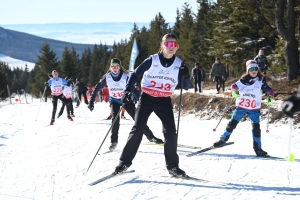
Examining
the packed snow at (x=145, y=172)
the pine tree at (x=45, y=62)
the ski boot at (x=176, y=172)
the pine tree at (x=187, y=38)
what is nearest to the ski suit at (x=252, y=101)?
the packed snow at (x=145, y=172)

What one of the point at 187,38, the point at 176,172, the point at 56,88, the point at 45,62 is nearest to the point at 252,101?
the point at 176,172

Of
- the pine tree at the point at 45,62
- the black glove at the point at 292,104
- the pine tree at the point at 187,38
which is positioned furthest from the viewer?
the pine tree at the point at 45,62

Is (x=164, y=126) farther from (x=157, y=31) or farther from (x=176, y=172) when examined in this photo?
(x=157, y=31)

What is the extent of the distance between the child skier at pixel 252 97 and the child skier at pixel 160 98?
215 cm

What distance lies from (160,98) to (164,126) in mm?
442

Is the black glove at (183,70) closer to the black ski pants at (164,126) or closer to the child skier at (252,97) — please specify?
the black ski pants at (164,126)

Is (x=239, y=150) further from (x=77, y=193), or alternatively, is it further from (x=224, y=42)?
(x=224, y=42)

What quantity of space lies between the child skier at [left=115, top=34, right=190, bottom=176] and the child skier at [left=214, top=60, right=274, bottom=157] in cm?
215

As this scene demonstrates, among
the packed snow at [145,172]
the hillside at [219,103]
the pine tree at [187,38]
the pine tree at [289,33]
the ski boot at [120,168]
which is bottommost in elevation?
the packed snow at [145,172]

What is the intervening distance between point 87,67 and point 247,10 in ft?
323

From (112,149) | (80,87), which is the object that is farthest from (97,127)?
(80,87)

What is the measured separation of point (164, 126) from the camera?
18.4ft

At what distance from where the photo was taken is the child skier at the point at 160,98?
552 centimetres

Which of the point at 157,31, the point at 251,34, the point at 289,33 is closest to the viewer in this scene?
the point at 289,33
